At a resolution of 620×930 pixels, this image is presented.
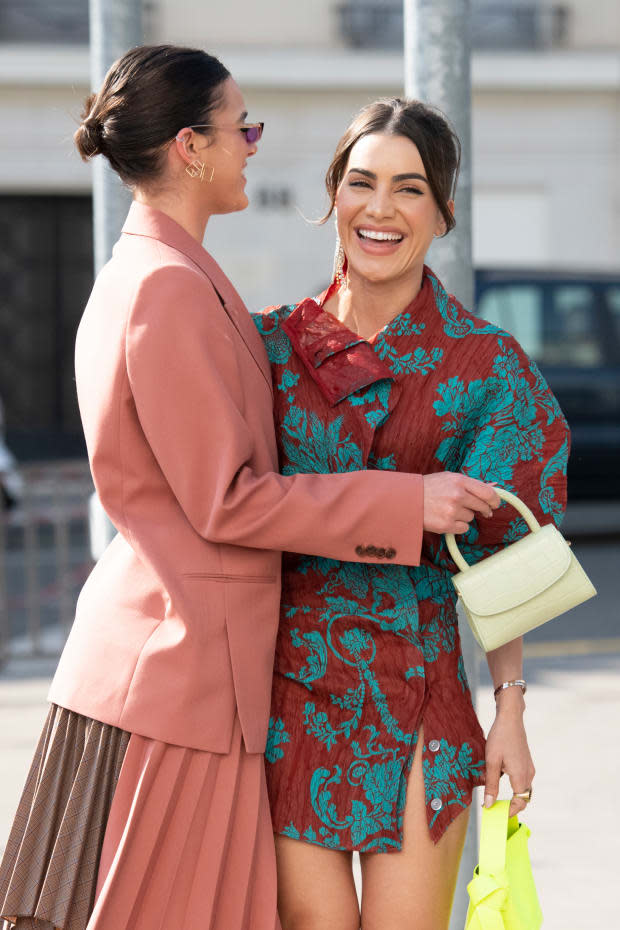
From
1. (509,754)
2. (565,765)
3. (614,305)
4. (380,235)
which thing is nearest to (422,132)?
(380,235)

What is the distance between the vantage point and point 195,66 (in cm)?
232

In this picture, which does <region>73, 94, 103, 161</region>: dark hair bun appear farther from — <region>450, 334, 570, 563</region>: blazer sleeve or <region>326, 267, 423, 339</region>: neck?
<region>450, 334, 570, 563</region>: blazer sleeve

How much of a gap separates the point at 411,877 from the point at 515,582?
517mm

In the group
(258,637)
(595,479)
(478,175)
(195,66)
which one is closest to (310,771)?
(258,637)

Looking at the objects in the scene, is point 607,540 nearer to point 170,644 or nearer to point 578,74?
point 578,74

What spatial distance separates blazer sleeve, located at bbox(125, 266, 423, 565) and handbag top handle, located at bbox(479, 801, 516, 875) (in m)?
0.50

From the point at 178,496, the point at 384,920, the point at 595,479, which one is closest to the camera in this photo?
the point at 178,496

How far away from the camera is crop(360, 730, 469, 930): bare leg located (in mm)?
2367

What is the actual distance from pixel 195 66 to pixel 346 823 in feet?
4.07

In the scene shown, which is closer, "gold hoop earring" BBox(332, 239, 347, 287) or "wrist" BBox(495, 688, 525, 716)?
A: "wrist" BBox(495, 688, 525, 716)

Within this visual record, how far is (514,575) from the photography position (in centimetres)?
229

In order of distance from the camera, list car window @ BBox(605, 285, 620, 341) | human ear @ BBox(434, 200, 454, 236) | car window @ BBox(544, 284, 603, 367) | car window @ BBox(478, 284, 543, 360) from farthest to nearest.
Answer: car window @ BBox(605, 285, 620, 341)
car window @ BBox(544, 284, 603, 367)
car window @ BBox(478, 284, 543, 360)
human ear @ BBox(434, 200, 454, 236)

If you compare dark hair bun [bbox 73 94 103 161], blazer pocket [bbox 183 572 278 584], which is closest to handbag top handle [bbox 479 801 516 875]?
blazer pocket [bbox 183 572 278 584]

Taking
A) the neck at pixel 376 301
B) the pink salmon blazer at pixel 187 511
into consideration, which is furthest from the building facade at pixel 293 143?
the pink salmon blazer at pixel 187 511
